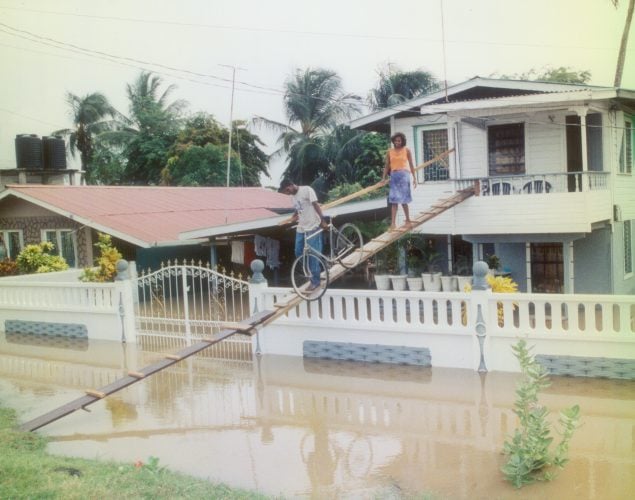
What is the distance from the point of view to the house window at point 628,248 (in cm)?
Answer: 1517

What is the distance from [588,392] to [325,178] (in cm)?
2165

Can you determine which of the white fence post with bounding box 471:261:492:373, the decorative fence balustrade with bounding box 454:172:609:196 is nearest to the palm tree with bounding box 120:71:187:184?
the decorative fence balustrade with bounding box 454:172:609:196

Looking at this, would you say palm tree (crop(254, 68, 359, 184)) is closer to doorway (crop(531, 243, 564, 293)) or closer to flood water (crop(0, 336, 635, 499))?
doorway (crop(531, 243, 564, 293))

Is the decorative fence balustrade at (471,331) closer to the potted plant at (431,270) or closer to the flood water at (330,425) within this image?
the flood water at (330,425)

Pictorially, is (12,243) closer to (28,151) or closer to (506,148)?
(28,151)

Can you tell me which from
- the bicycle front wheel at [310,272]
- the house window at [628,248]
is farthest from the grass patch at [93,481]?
the house window at [628,248]

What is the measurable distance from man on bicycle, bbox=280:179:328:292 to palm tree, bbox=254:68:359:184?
59.3 feet

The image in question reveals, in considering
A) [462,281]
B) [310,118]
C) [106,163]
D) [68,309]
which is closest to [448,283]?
[462,281]

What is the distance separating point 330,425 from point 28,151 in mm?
17930

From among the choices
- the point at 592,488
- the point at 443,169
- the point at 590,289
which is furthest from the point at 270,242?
the point at 592,488

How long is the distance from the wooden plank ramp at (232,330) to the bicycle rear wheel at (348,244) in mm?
28

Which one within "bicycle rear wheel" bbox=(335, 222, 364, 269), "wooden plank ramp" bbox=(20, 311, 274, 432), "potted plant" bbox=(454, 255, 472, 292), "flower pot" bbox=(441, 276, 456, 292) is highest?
"bicycle rear wheel" bbox=(335, 222, 364, 269)

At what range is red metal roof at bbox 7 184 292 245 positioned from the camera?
51.3ft

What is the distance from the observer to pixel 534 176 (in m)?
12.4
